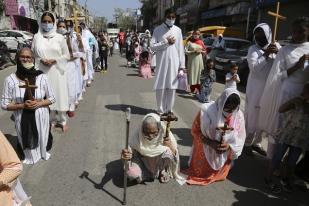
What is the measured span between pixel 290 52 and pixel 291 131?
101cm

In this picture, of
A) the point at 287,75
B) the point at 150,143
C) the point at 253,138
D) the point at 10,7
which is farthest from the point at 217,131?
the point at 10,7

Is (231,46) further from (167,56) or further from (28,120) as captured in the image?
(28,120)

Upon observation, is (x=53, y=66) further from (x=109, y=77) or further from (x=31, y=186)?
(x=109, y=77)

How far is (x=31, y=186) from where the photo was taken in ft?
15.1

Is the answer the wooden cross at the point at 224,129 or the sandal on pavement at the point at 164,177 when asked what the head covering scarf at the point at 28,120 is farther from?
the wooden cross at the point at 224,129

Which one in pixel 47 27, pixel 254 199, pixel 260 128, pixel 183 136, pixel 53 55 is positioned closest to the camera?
pixel 254 199

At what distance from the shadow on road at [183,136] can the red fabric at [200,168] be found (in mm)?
1425

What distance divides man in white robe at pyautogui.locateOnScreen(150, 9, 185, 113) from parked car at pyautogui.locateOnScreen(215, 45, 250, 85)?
6229mm

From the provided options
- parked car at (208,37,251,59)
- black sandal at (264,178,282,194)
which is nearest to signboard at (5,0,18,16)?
parked car at (208,37,251,59)

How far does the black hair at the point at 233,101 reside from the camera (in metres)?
4.43

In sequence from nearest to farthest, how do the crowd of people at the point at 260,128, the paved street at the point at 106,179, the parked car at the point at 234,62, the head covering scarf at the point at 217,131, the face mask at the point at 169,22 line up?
the paved street at the point at 106,179
the crowd of people at the point at 260,128
the head covering scarf at the point at 217,131
the face mask at the point at 169,22
the parked car at the point at 234,62

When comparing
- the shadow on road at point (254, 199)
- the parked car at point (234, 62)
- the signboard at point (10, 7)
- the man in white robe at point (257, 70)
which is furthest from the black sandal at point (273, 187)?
the signboard at point (10, 7)

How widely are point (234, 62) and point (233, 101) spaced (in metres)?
9.51

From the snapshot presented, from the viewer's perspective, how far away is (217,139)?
4672mm
